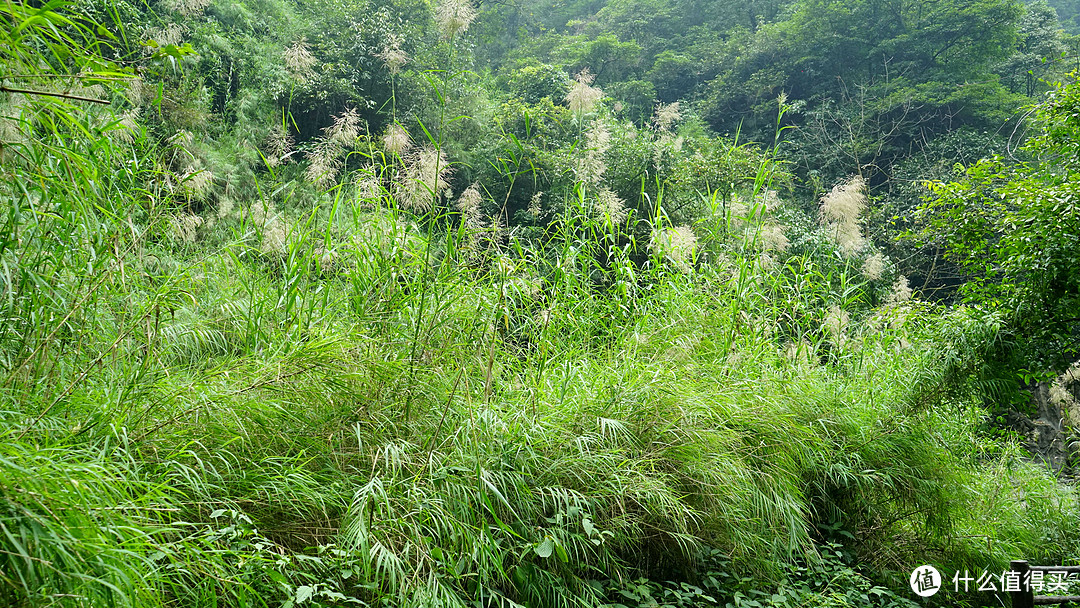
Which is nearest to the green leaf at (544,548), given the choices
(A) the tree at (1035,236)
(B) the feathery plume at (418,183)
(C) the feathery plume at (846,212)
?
(B) the feathery plume at (418,183)

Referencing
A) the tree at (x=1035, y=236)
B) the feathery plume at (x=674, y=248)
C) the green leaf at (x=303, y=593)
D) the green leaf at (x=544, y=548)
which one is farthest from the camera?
the feathery plume at (x=674, y=248)

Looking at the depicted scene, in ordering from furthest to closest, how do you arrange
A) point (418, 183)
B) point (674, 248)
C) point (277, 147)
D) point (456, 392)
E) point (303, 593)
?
Answer: point (277, 147), point (674, 248), point (418, 183), point (456, 392), point (303, 593)

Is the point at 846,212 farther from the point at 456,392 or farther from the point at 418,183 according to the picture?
the point at 456,392

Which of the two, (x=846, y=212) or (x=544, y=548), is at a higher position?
(x=846, y=212)

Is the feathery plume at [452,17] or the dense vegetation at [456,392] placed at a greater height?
the feathery plume at [452,17]

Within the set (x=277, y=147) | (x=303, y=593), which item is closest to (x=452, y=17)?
(x=303, y=593)

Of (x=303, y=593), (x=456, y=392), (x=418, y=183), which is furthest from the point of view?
(x=418, y=183)

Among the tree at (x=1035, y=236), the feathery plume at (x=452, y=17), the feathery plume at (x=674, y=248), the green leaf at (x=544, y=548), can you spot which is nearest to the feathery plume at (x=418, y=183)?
the feathery plume at (x=452, y=17)

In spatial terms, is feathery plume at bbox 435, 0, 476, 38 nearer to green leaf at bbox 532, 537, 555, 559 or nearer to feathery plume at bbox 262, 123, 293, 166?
feathery plume at bbox 262, 123, 293, 166

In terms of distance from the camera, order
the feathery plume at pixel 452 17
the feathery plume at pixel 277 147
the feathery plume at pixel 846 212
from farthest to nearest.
Result: the feathery plume at pixel 846 212, the feathery plume at pixel 277 147, the feathery plume at pixel 452 17

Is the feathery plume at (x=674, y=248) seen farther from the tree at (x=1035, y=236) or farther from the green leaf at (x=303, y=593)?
the green leaf at (x=303, y=593)

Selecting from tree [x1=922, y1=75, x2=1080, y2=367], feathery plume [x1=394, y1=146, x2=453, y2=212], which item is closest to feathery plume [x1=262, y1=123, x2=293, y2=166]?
feathery plume [x1=394, y1=146, x2=453, y2=212]

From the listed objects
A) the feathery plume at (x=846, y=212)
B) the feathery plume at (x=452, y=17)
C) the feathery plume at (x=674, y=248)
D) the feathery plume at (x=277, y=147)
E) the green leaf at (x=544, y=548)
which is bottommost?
the green leaf at (x=544, y=548)

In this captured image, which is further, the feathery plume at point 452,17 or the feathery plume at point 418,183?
the feathery plume at point 418,183
